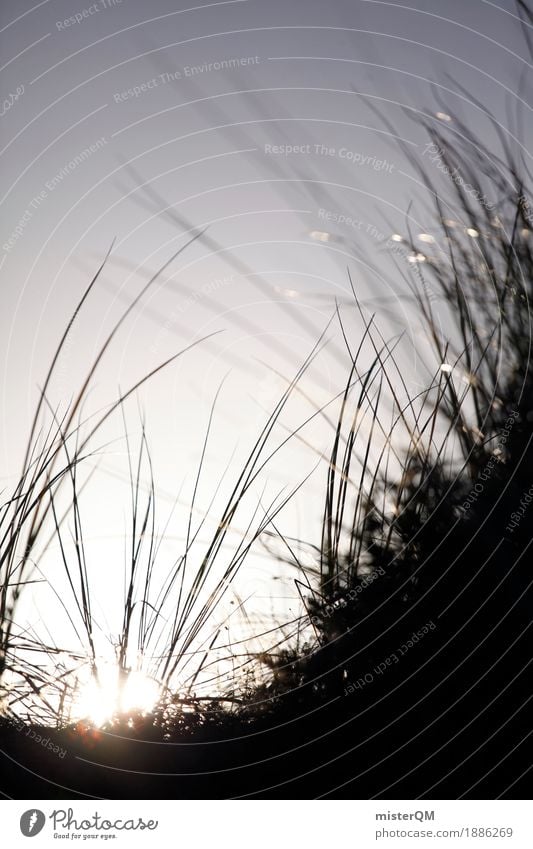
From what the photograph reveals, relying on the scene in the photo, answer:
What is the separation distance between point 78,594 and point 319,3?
148 cm

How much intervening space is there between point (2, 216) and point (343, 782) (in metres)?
1.25

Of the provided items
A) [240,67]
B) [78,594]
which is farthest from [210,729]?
[240,67]

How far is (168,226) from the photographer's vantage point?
1532 mm

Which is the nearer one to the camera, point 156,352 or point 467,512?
point 467,512

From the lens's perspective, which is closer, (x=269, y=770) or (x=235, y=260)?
(x=269, y=770)

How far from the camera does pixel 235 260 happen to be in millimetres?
1516

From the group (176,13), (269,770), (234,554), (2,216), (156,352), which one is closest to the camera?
(269,770)

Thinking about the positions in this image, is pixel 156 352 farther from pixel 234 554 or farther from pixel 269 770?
pixel 269 770

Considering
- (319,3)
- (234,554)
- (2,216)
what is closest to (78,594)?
(234,554)

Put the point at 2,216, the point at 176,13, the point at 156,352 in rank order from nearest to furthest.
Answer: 1. the point at 2,216
2. the point at 156,352
3. the point at 176,13

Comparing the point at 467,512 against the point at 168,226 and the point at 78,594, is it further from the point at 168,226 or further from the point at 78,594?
the point at 168,226

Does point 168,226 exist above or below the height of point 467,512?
above
